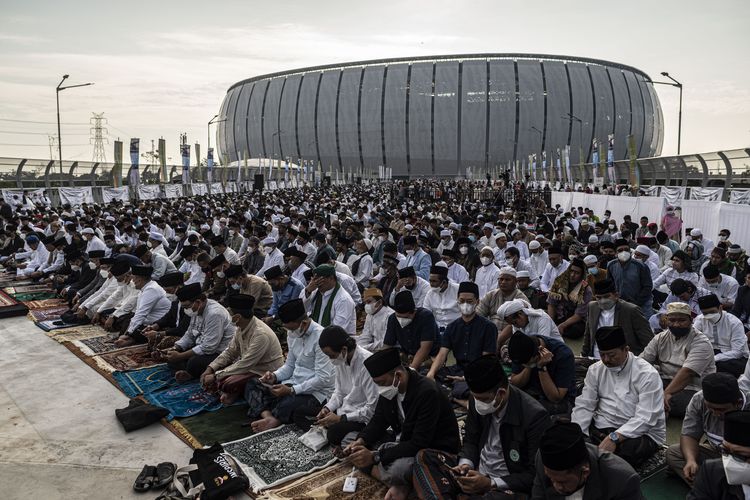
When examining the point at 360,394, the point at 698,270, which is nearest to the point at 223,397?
the point at 360,394

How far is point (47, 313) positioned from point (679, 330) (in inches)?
357

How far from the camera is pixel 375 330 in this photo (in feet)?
20.3

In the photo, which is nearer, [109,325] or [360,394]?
[360,394]

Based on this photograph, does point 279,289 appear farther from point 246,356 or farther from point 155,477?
point 155,477

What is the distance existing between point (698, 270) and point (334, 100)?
70.1 m

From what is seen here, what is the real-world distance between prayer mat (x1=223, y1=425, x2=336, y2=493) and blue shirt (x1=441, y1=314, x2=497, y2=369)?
Result: 1.55m

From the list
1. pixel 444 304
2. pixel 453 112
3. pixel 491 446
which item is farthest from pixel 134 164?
pixel 453 112

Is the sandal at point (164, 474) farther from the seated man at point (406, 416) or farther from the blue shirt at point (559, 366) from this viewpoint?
the blue shirt at point (559, 366)

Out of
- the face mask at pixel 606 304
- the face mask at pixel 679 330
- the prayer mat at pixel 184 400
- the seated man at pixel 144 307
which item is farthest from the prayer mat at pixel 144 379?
the face mask at pixel 679 330

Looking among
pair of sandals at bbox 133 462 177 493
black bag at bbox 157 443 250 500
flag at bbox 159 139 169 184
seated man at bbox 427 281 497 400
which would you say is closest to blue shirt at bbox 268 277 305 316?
seated man at bbox 427 281 497 400

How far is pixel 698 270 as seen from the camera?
9.59 m

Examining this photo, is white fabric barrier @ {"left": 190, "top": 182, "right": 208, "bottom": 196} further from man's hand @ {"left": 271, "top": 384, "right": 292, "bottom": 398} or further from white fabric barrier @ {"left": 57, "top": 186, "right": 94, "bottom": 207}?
man's hand @ {"left": 271, "top": 384, "right": 292, "bottom": 398}

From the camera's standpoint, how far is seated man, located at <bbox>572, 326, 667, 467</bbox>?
3.87 m

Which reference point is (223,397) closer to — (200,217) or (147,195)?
(200,217)
